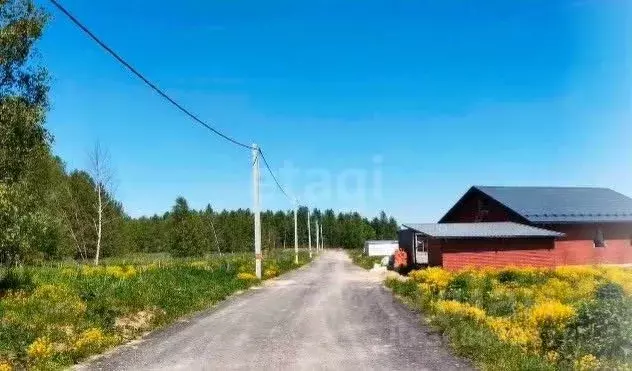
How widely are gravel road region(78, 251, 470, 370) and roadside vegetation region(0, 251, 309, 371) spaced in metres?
0.69

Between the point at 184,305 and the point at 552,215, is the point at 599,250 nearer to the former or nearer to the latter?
the point at 552,215

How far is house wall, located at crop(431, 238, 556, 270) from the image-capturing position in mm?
30859

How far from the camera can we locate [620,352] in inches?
309

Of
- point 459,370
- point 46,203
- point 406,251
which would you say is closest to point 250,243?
point 46,203

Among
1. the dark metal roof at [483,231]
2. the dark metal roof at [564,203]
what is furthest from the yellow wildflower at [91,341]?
the dark metal roof at [564,203]

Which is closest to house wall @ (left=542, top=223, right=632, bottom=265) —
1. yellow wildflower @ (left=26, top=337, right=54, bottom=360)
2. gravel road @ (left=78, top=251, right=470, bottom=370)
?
gravel road @ (left=78, top=251, right=470, bottom=370)

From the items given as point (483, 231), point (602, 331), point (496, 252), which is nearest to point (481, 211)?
point (483, 231)

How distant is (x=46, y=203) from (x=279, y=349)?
1776 inches

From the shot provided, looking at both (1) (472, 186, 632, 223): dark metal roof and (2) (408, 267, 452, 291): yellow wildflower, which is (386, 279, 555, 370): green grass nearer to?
(2) (408, 267, 452, 291): yellow wildflower

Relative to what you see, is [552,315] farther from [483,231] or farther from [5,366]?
[483,231]

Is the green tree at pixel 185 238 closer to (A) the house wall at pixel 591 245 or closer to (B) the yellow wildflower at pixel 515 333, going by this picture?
(A) the house wall at pixel 591 245

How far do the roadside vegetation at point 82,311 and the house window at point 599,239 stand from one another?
1006 inches

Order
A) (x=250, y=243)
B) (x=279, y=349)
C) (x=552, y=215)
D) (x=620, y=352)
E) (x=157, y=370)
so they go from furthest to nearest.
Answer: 1. (x=250, y=243)
2. (x=552, y=215)
3. (x=279, y=349)
4. (x=157, y=370)
5. (x=620, y=352)

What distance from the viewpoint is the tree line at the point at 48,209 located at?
20125 millimetres
